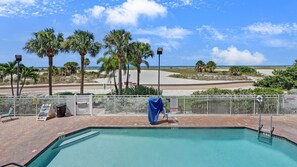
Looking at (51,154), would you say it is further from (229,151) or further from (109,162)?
(229,151)

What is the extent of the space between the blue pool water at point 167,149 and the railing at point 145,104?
3053mm

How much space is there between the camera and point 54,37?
75.3ft

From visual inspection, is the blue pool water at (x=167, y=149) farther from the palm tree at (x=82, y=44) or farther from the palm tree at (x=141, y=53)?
the palm tree at (x=141, y=53)

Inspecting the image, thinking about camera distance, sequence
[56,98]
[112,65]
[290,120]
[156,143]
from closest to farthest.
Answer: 1. [156,143]
2. [290,120]
3. [56,98]
4. [112,65]

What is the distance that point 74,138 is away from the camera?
13289 mm

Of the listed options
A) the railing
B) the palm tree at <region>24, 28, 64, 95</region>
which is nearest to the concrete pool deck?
the railing

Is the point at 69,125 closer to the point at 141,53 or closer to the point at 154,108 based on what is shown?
the point at 154,108

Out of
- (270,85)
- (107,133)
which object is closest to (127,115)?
(107,133)

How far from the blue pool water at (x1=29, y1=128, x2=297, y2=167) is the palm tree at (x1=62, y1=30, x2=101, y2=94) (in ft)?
34.5

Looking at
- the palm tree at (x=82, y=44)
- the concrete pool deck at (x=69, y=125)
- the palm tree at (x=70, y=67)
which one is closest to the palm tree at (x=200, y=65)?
the palm tree at (x=70, y=67)

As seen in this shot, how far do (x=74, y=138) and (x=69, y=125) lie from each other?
5.93 ft

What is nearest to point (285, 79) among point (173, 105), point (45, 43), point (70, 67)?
point (173, 105)

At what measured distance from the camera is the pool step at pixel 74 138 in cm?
1228

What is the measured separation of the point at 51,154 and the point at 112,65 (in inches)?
643
